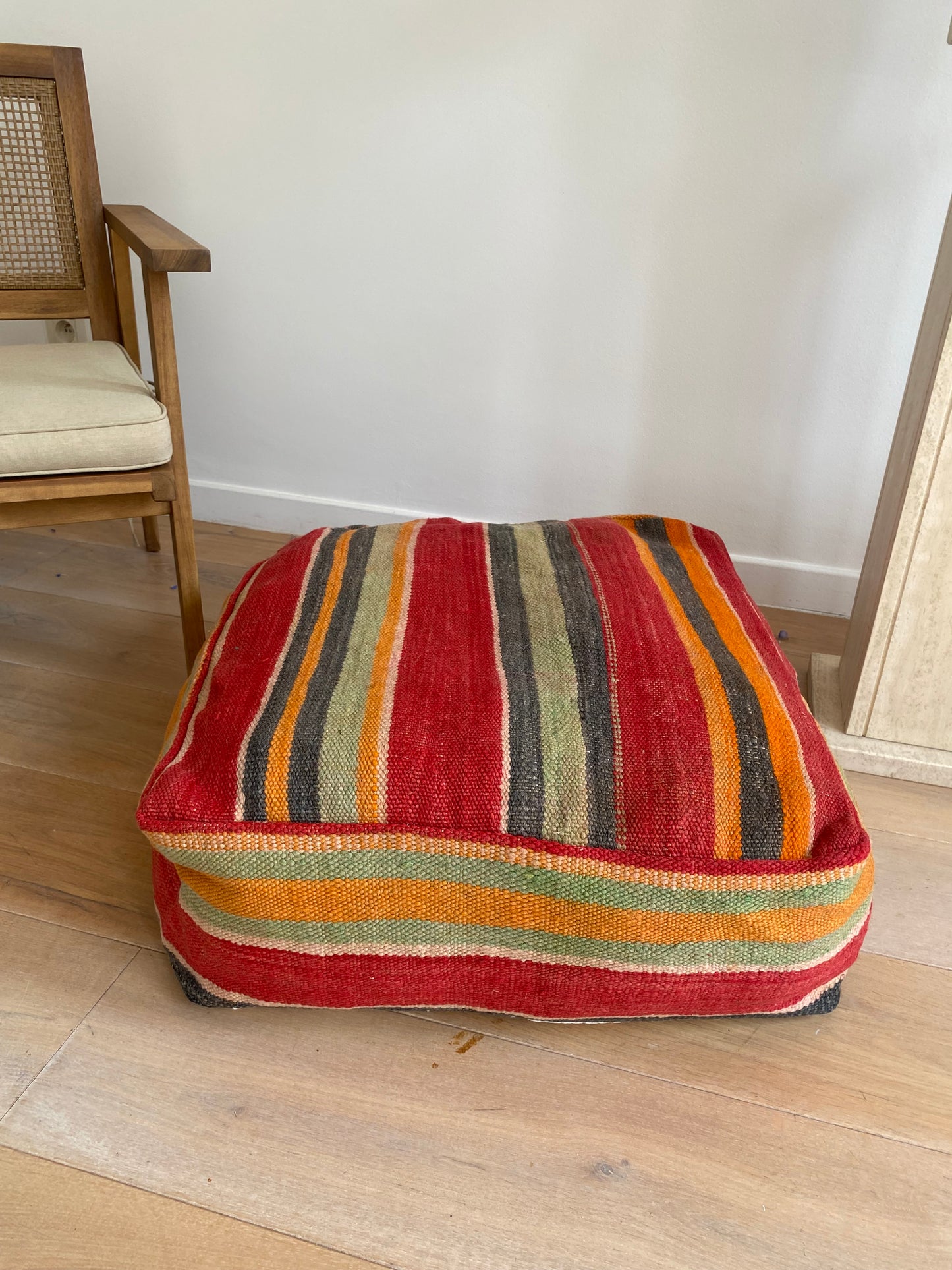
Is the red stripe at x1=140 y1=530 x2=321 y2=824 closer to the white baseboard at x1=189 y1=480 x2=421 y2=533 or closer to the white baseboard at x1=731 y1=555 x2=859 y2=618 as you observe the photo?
the white baseboard at x1=189 y1=480 x2=421 y2=533

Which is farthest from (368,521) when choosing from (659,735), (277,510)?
(659,735)

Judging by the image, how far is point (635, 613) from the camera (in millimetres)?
1088

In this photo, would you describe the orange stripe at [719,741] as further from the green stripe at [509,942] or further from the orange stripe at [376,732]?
the orange stripe at [376,732]

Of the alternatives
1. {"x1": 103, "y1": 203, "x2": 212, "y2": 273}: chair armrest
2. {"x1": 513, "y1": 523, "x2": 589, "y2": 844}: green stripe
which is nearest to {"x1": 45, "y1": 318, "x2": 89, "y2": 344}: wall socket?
{"x1": 103, "y1": 203, "x2": 212, "y2": 273}: chair armrest

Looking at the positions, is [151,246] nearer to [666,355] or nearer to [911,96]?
[666,355]

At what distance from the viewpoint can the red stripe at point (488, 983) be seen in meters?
0.89

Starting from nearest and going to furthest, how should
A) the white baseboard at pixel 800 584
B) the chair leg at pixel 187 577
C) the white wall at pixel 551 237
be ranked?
1. the chair leg at pixel 187 577
2. the white wall at pixel 551 237
3. the white baseboard at pixel 800 584

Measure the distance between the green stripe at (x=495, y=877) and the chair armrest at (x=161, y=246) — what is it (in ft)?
2.41

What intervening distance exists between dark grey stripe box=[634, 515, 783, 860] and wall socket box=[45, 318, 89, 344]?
4.70ft

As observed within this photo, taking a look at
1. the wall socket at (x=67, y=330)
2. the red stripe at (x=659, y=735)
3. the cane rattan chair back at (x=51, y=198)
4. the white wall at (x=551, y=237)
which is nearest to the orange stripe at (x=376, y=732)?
the red stripe at (x=659, y=735)

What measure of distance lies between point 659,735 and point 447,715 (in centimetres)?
20

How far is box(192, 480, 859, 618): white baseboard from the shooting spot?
1.76 metres

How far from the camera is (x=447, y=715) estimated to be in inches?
36.2

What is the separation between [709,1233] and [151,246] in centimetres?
122
